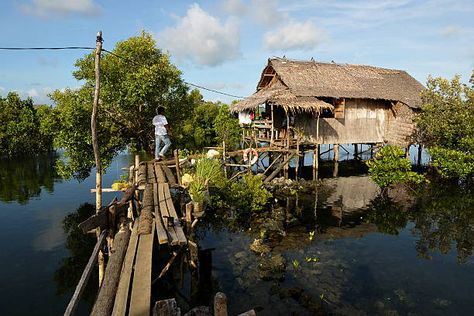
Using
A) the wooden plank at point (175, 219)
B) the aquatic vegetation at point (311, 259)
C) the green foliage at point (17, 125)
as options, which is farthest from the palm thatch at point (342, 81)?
the green foliage at point (17, 125)

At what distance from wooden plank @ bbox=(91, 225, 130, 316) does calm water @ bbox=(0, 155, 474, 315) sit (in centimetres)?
273

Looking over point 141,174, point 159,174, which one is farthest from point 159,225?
point 141,174

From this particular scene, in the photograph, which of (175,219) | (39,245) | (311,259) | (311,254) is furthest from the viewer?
(39,245)

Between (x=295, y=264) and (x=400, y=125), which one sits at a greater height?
(x=400, y=125)

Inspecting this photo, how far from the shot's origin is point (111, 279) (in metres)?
5.35

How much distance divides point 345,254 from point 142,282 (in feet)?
25.9

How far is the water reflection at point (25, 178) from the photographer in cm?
2028

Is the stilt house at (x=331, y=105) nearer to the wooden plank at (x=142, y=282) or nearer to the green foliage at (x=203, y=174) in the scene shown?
the green foliage at (x=203, y=174)

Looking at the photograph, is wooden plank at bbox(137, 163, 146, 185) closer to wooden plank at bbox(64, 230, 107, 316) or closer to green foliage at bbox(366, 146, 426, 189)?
wooden plank at bbox(64, 230, 107, 316)

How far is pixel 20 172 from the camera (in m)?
26.4

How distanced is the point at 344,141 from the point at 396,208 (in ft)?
22.8

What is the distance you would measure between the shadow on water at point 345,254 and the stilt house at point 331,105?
476cm

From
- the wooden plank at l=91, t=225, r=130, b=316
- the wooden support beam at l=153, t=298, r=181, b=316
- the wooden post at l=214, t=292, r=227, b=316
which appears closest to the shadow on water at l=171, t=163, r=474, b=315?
the wooden plank at l=91, t=225, r=130, b=316

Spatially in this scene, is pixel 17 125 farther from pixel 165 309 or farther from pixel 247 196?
pixel 165 309
